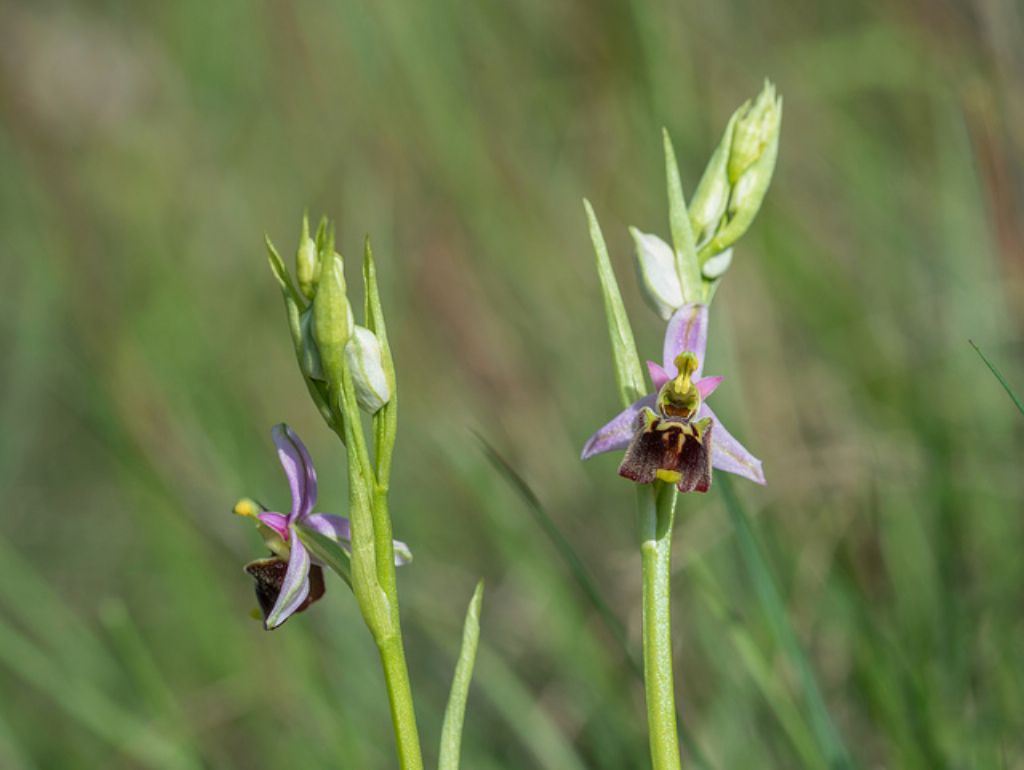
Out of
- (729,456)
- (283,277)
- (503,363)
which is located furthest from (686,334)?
(503,363)

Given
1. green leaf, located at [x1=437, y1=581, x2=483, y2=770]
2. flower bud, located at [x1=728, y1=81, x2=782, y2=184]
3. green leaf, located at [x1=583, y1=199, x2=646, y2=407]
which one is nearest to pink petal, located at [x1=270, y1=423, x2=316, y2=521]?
green leaf, located at [x1=437, y1=581, x2=483, y2=770]

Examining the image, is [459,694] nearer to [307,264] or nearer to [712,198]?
[307,264]

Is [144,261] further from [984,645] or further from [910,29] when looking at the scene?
[984,645]

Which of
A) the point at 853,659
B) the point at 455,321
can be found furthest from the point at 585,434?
the point at 853,659

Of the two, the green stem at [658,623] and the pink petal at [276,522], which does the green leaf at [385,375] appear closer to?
the pink petal at [276,522]

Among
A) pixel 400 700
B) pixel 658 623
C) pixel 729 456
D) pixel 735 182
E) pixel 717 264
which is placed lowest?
pixel 400 700

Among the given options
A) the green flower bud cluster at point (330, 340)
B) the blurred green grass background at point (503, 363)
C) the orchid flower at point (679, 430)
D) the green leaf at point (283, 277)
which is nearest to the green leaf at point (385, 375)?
the green flower bud cluster at point (330, 340)
